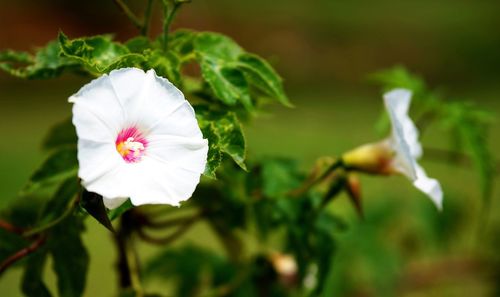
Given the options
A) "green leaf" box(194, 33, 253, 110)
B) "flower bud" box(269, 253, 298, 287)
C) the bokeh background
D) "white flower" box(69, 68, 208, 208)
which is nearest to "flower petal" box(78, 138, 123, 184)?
"white flower" box(69, 68, 208, 208)

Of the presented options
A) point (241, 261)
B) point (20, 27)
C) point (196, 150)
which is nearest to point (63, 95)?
point (20, 27)

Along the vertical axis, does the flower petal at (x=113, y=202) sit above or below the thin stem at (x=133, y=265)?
above

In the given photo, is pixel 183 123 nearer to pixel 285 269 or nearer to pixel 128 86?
pixel 128 86


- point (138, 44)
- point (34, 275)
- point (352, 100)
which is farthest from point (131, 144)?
point (352, 100)

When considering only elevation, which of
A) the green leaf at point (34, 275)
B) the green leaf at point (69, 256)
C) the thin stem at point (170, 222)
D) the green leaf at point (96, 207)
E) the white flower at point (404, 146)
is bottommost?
the thin stem at point (170, 222)

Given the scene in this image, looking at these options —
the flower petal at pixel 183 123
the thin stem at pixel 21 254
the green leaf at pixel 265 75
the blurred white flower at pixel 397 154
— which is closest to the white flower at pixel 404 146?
the blurred white flower at pixel 397 154

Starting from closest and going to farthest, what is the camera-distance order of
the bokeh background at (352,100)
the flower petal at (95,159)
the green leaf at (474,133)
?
1. the flower petal at (95,159)
2. the green leaf at (474,133)
3. the bokeh background at (352,100)

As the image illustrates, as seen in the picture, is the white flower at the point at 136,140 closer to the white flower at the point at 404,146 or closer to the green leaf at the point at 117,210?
the green leaf at the point at 117,210

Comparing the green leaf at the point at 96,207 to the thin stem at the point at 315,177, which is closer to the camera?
the green leaf at the point at 96,207
